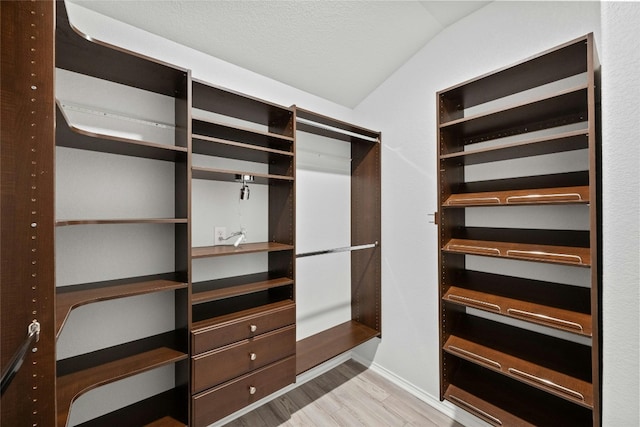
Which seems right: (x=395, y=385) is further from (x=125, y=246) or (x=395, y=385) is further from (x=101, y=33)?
(x=101, y=33)

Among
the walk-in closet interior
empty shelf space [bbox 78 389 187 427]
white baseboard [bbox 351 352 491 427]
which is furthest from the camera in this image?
white baseboard [bbox 351 352 491 427]

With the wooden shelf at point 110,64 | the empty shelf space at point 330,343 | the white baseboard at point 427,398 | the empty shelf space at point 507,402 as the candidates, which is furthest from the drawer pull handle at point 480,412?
the wooden shelf at point 110,64

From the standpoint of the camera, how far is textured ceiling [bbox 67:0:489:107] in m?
1.56

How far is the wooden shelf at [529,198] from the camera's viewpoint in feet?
4.25

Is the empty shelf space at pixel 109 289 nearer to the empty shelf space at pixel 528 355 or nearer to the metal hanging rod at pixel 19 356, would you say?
the metal hanging rod at pixel 19 356

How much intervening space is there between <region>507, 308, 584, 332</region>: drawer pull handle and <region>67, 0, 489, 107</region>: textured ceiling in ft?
6.43

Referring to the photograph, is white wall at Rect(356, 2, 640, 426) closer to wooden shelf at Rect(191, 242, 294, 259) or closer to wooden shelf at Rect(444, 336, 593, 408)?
wooden shelf at Rect(444, 336, 593, 408)

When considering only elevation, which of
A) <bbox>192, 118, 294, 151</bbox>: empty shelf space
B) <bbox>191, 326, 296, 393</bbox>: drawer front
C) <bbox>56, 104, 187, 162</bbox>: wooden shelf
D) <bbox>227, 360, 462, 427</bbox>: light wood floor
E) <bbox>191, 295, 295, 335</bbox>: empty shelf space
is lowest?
<bbox>227, 360, 462, 427</bbox>: light wood floor

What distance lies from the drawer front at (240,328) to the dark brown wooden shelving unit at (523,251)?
102cm

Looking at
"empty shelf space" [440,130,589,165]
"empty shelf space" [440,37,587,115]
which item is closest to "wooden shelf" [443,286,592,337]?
"empty shelf space" [440,130,589,165]

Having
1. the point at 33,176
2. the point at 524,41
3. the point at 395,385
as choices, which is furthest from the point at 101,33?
the point at 395,385

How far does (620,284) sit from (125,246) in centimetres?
223

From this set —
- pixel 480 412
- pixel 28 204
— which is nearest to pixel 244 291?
pixel 28 204

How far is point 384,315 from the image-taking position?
2531 millimetres
